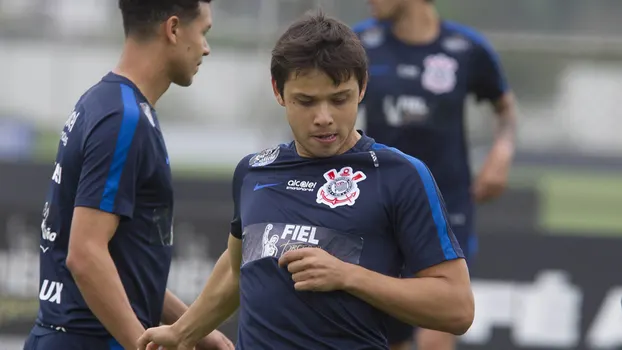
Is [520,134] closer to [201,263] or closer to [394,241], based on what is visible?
[201,263]

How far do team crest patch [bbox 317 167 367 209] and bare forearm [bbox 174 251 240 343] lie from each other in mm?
478

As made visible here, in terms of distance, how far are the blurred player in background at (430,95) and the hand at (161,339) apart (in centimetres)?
256

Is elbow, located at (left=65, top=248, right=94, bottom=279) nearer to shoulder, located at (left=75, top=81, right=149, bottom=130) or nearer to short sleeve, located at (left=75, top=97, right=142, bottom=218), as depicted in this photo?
short sleeve, located at (left=75, top=97, right=142, bottom=218)

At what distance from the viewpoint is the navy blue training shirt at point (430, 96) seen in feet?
20.2

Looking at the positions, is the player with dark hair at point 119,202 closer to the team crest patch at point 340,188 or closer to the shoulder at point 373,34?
the team crest patch at point 340,188

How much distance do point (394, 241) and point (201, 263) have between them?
17.5ft

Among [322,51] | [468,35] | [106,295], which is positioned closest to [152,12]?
[106,295]

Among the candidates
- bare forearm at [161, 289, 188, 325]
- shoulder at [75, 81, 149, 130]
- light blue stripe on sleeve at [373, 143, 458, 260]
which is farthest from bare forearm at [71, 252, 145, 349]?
light blue stripe on sleeve at [373, 143, 458, 260]

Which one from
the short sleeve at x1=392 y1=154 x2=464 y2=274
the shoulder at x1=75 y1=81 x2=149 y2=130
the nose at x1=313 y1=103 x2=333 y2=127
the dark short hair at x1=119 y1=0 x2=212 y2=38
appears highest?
the dark short hair at x1=119 y1=0 x2=212 y2=38

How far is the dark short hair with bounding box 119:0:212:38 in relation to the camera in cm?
423

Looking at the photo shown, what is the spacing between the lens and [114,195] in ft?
12.7

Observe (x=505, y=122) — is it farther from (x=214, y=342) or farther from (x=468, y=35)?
(x=214, y=342)

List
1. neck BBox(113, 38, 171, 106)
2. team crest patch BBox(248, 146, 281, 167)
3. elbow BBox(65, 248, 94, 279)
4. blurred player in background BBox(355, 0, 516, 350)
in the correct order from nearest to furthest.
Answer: team crest patch BBox(248, 146, 281, 167), elbow BBox(65, 248, 94, 279), neck BBox(113, 38, 171, 106), blurred player in background BBox(355, 0, 516, 350)

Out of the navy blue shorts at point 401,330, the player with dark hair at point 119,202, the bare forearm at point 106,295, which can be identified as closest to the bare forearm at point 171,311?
the player with dark hair at point 119,202
